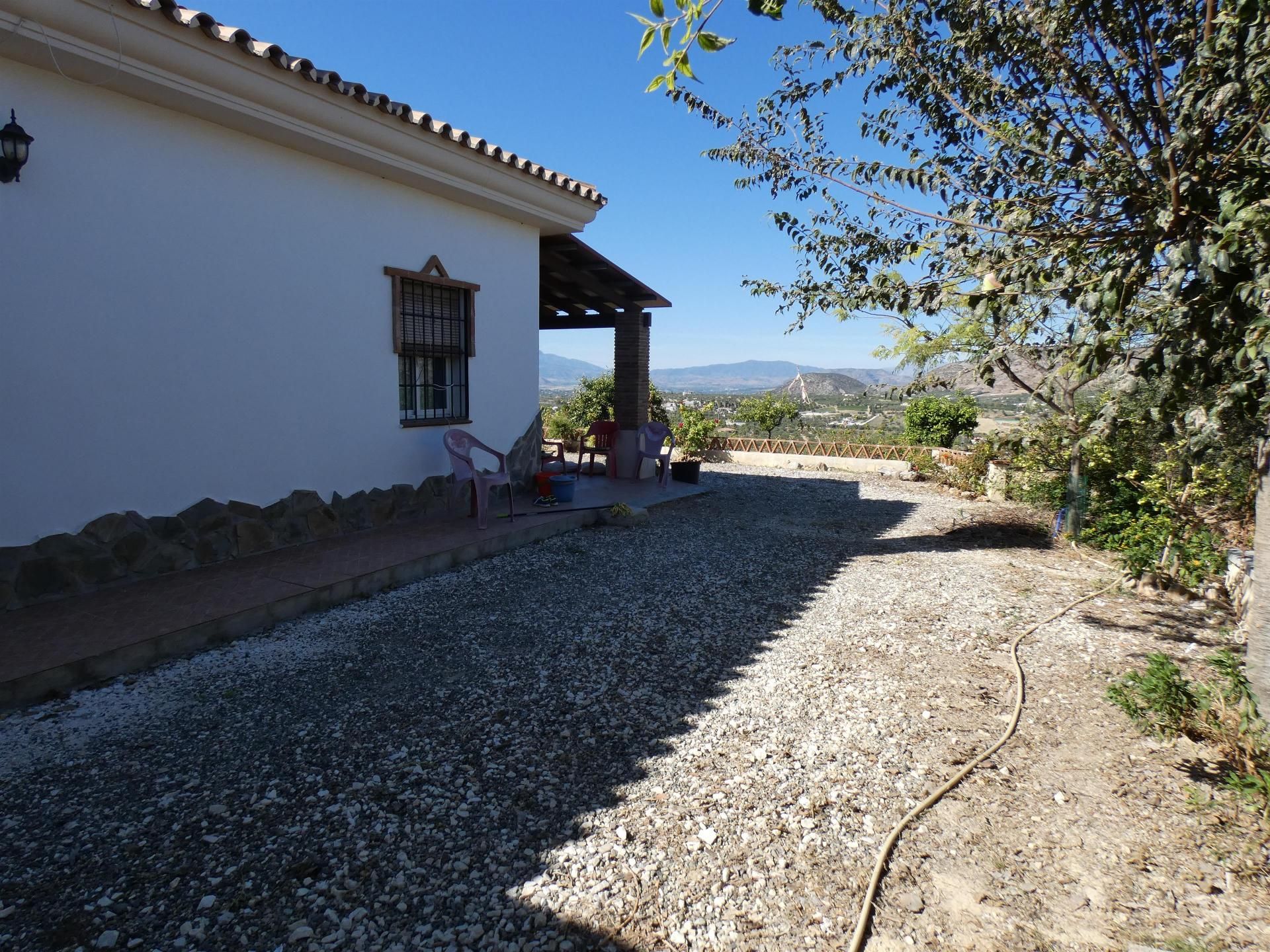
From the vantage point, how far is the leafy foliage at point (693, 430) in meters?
15.0

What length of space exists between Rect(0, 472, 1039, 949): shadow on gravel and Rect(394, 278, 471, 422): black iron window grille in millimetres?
2629

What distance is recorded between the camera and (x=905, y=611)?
533 cm

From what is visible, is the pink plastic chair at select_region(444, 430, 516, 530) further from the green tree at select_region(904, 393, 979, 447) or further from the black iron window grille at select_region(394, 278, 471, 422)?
the green tree at select_region(904, 393, 979, 447)

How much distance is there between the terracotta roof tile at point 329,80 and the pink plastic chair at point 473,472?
9.08 feet

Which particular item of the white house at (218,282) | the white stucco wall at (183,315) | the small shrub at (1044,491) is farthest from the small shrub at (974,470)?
the white stucco wall at (183,315)

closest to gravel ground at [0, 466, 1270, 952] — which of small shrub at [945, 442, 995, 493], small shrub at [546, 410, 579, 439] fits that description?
small shrub at [945, 442, 995, 493]

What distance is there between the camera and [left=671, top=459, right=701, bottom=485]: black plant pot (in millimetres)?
11047

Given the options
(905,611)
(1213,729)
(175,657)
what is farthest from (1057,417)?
(175,657)

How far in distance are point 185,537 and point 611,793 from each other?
4.08 metres

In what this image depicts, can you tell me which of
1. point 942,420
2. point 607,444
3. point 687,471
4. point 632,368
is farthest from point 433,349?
point 942,420

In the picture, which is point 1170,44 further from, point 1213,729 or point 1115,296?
point 1213,729

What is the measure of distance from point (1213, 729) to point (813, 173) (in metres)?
3.76

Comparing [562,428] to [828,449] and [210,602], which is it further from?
[210,602]

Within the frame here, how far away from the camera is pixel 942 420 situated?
1467 centimetres
